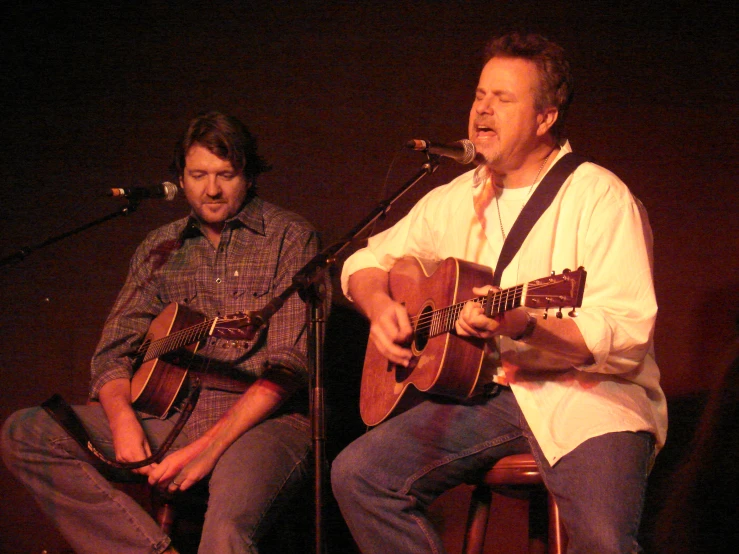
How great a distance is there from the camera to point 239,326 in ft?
6.64

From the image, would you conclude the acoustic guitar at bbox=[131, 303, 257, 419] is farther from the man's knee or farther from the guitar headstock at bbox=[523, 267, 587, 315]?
the guitar headstock at bbox=[523, 267, 587, 315]

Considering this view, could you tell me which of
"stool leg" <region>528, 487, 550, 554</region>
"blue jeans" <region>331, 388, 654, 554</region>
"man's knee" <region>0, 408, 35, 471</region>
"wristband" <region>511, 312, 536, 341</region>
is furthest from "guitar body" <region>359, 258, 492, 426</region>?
"man's knee" <region>0, 408, 35, 471</region>

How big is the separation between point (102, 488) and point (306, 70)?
→ 207cm

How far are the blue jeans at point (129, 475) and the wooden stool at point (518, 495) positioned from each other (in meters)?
0.61

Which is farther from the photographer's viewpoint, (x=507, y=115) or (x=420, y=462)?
(x=507, y=115)

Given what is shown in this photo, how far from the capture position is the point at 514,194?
2.60 meters

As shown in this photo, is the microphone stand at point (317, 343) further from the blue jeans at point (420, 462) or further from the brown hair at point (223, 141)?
the brown hair at point (223, 141)

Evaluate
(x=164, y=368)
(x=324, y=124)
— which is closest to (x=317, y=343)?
(x=164, y=368)

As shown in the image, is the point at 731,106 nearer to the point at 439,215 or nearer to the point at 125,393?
the point at 439,215

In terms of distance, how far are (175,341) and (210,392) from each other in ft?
0.79

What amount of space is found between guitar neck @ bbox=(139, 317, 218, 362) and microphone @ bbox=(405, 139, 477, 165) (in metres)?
0.98

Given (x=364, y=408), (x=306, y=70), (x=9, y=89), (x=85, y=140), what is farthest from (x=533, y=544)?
(x=9, y=89)

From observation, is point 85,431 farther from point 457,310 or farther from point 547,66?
point 547,66

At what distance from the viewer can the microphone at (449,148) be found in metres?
2.17
